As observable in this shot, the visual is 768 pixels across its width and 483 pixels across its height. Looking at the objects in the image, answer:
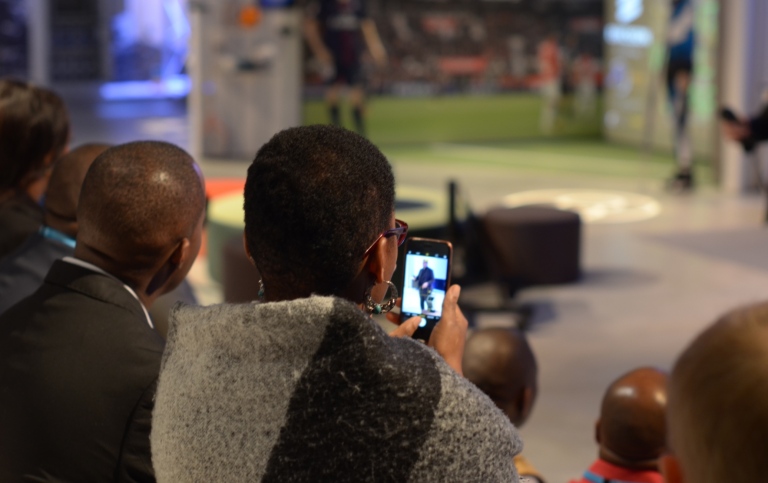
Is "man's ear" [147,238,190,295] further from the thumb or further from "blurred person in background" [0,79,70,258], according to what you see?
"blurred person in background" [0,79,70,258]

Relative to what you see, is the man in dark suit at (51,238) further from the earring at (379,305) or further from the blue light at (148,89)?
the blue light at (148,89)

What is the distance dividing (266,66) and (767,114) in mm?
5703

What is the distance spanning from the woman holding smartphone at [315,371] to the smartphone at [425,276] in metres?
0.37

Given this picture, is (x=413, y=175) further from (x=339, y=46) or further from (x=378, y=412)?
(x=378, y=412)

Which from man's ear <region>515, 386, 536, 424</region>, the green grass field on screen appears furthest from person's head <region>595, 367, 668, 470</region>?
the green grass field on screen

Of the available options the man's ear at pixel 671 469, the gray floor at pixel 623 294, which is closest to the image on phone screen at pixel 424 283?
the man's ear at pixel 671 469

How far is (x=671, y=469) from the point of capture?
2.94ft

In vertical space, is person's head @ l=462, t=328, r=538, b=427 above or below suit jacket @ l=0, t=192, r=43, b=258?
below

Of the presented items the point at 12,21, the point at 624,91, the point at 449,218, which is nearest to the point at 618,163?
the point at 624,91

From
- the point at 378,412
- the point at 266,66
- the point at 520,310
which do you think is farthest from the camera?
the point at 266,66

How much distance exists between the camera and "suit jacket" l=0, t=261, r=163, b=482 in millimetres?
1705

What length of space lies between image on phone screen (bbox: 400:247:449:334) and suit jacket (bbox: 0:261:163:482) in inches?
17.0

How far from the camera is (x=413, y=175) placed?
10.5 m

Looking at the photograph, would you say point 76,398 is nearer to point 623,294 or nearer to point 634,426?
point 634,426
